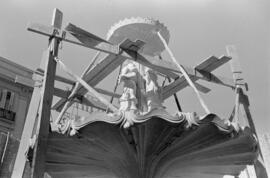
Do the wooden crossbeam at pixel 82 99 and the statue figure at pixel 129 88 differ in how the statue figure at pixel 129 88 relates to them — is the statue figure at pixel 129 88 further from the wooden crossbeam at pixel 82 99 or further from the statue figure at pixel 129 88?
the wooden crossbeam at pixel 82 99

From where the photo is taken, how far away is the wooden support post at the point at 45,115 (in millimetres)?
6145

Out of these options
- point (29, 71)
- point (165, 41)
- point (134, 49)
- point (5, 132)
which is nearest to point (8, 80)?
point (29, 71)

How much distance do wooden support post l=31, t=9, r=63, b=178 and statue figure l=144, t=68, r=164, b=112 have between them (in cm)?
237

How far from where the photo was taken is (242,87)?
876 centimetres

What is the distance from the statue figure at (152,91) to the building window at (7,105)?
36.0ft

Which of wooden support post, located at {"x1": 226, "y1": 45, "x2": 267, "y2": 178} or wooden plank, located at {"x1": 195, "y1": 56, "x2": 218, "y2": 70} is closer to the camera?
wooden support post, located at {"x1": 226, "y1": 45, "x2": 267, "y2": 178}

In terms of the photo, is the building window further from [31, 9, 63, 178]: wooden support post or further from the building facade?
[31, 9, 63, 178]: wooden support post

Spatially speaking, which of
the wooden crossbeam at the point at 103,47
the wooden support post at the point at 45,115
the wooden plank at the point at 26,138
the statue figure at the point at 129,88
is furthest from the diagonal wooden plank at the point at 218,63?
the wooden plank at the point at 26,138

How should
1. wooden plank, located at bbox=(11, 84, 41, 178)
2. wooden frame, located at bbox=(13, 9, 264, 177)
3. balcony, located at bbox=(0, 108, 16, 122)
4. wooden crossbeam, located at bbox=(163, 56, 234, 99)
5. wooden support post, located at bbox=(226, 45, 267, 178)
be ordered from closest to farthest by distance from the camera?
wooden frame, located at bbox=(13, 9, 264, 177) < wooden plank, located at bbox=(11, 84, 41, 178) < wooden support post, located at bbox=(226, 45, 267, 178) < wooden crossbeam, located at bbox=(163, 56, 234, 99) < balcony, located at bbox=(0, 108, 16, 122)

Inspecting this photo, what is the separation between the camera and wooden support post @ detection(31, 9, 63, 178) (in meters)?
6.14

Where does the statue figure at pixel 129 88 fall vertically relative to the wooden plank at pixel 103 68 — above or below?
below

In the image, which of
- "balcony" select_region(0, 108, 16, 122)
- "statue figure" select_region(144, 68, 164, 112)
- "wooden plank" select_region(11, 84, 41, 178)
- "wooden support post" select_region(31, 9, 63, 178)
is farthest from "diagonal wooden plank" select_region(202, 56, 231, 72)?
"balcony" select_region(0, 108, 16, 122)

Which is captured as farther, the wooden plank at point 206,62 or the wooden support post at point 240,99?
the wooden plank at point 206,62

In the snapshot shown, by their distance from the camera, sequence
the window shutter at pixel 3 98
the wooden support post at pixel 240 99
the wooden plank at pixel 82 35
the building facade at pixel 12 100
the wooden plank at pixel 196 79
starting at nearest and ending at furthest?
the wooden plank at pixel 82 35
the wooden support post at pixel 240 99
the wooden plank at pixel 196 79
the building facade at pixel 12 100
the window shutter at pixel 3 98
